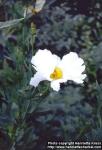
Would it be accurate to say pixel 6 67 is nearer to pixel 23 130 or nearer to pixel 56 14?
pixel 23 130

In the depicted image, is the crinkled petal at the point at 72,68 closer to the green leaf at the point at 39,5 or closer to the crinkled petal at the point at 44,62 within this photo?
the crinkled petal at the point at 44,62

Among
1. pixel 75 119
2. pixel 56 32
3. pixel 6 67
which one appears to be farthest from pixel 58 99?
pixel 56 32

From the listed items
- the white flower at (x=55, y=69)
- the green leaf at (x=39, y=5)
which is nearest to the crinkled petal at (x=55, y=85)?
the white flower at (x=55, y=69)

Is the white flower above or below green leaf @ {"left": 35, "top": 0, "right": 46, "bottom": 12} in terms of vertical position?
below

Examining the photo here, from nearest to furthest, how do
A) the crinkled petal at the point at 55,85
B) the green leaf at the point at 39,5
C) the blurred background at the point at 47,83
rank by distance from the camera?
the crinkled petal at the point at 55,85 < the blurred background at the point at 47,83 < the green leaf at the point at 39,5

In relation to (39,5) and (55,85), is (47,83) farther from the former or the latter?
(39,5)

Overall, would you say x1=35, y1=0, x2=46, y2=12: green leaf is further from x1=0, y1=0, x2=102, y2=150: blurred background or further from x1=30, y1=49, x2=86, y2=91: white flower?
x1=30, y1=49, x2=86, y2=91: white flower

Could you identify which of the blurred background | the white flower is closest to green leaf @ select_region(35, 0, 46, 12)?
the blurred background
